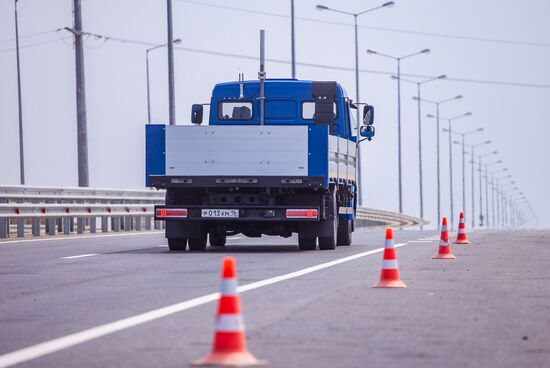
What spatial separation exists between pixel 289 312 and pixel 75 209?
22.3 meters

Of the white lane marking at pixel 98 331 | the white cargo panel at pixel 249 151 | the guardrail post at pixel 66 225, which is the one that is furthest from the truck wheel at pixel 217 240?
the white lane marking at pixel 98 331

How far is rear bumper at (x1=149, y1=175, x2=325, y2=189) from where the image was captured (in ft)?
70.5

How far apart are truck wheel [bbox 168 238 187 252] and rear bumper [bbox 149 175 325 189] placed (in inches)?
50.2

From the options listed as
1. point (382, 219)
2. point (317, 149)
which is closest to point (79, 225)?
point (317, 149)

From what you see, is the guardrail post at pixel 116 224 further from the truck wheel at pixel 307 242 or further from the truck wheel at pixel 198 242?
the truck wheel at pixel 307 242

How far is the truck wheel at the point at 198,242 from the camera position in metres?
22.8

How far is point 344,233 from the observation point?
25.5 m

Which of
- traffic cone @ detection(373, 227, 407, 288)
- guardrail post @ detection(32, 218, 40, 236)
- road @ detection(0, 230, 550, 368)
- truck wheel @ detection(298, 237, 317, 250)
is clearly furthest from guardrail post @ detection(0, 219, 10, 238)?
traffic cone @ detection(373, 227, 407, 288)

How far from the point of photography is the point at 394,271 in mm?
13641

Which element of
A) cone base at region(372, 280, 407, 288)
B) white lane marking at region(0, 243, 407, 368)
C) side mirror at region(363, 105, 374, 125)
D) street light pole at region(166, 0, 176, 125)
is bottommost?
cone base at region(372, 280, 407, 288)

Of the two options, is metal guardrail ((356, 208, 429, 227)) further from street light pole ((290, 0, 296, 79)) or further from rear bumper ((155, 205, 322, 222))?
rear bumper ((155, 205, 322, 222))

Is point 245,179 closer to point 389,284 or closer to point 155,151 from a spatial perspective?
point 155,151

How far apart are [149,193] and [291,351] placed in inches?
1212

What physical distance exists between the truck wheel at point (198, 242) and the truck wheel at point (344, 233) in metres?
3.36
